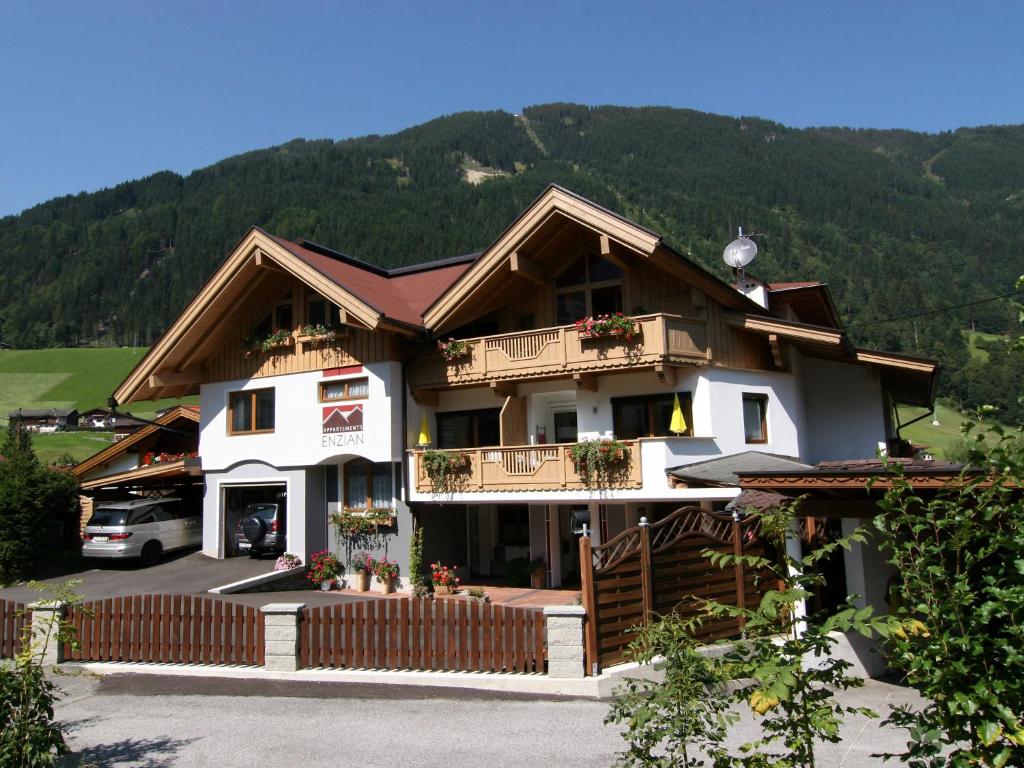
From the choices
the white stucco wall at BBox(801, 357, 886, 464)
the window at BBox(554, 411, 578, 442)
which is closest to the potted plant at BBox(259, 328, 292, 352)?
the window at BBox(554, 411, 578, 442)

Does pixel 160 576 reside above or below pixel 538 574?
above

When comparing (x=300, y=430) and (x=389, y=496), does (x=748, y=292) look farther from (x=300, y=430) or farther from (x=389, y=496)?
(x=300, y=430)

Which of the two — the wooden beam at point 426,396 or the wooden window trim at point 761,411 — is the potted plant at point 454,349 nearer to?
the wooden beam at point 426,396

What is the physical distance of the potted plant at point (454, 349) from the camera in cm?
2094

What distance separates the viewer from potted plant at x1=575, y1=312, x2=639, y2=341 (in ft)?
62.3

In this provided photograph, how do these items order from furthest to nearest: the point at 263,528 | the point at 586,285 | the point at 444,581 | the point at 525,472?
1. the point at 263,528
2. the point at 586,285
3. the point at 444,581
4. the point at 525,472

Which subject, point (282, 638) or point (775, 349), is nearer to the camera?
point (282, 638)

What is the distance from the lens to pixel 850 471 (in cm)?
949

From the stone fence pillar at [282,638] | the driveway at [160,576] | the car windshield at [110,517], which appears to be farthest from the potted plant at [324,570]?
the stone fence pillar at [282,638]

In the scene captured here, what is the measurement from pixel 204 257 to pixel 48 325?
31949 millimetres

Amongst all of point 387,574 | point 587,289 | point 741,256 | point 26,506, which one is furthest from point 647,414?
point 26,506

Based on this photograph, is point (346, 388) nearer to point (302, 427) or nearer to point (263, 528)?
point (302, 427)

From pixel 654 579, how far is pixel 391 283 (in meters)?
16.2

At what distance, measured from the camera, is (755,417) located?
2080 centimetres
